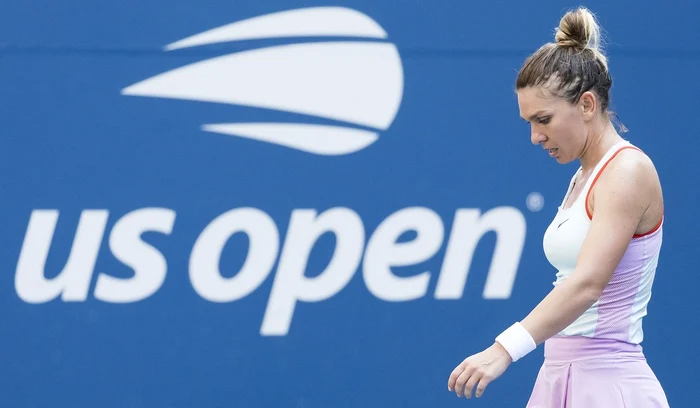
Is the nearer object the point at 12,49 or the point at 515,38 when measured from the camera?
the point at 12,49

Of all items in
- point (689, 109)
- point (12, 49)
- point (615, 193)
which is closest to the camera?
point (615, 193)

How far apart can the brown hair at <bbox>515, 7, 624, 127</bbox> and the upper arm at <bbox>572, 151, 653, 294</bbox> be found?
189 millimetres

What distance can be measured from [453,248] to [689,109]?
995 millimetres

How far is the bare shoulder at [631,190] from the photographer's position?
6.41 ft

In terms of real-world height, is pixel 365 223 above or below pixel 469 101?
below

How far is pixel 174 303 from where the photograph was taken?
3.34 m

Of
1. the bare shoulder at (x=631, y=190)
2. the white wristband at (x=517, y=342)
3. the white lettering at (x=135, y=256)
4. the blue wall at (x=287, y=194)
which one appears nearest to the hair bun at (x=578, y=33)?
the bare shoulder at (x=631, y=190)

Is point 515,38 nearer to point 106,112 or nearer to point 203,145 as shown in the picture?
point 203,145

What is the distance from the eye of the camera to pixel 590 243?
76.6 inches

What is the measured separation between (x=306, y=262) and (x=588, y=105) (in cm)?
152

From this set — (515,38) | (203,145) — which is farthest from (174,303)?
(515,38)

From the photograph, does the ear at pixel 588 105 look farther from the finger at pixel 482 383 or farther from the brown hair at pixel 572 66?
the finger at pixel 482 383

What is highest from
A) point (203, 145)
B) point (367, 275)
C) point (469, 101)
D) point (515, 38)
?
point (515, 38)

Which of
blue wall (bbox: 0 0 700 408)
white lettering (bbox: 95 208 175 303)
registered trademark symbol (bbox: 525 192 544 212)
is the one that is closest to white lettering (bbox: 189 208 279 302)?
blue wall (bbox: 0 0 700 408)
